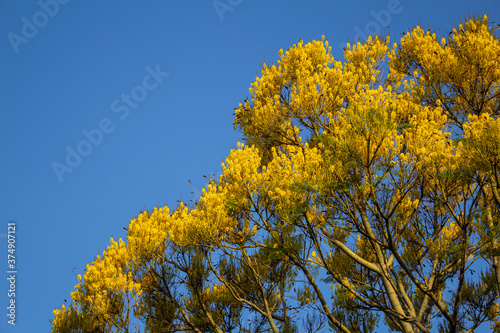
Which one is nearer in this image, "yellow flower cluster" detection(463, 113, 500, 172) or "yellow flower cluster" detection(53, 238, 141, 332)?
"yellow flower cluster" detection(463, 113, 500, 172)

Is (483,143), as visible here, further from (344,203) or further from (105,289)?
(105,289)

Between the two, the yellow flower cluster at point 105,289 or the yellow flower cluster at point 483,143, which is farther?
the yellow flower cluster at point 105,289

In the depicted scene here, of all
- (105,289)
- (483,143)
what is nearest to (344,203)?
(483,143)

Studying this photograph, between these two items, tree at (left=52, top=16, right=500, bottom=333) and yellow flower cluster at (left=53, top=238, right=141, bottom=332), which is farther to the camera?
yellow flower cluster at (left=53, top=238, right=141, bottom=332)

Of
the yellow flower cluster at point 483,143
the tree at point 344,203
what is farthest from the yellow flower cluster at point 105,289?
the yellow flower cluster at point 483,143

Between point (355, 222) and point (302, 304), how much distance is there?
188 inches

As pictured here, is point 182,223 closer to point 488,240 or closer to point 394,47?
point 488,240

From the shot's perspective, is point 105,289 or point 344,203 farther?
point 105,289

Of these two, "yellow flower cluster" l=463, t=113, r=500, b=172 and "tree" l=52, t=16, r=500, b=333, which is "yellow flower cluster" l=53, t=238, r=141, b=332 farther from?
"yellow flower cluster" l=463, t=113, r=500, b=172

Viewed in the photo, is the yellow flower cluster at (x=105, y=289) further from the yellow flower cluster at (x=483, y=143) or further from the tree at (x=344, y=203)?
the yellow flower cluster at (x=483, y=143)

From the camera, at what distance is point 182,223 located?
9.84 metres

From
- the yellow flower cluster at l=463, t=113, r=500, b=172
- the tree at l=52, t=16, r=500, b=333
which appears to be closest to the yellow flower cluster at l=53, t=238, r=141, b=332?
the tree at l=52, t=16, r=500, b=333

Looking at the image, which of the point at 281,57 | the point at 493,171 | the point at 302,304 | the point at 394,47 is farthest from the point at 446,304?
the point at 281,57

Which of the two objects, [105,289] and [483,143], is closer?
[483,143]
